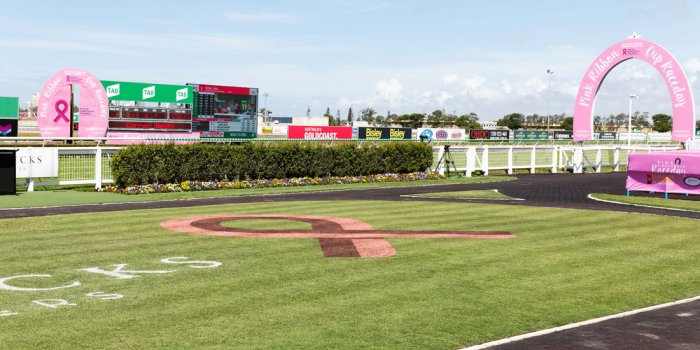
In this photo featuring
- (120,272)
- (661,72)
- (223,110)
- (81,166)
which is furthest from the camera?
(223,110)

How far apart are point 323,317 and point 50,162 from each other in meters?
19.1

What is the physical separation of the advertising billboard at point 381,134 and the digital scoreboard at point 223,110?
3015cm

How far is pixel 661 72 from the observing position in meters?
35.7

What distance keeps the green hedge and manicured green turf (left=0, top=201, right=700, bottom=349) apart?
28.8ft

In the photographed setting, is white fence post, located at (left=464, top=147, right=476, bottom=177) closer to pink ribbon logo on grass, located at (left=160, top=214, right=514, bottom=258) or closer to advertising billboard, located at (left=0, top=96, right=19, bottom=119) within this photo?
pink ribbon logo on grass, located at (left=160, top=214, right=514, bottom=258)

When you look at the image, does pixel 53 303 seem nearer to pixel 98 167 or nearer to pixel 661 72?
pixel 98 167

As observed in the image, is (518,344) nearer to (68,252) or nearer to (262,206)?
(68,252)

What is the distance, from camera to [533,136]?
295 ft

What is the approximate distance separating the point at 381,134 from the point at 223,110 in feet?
115

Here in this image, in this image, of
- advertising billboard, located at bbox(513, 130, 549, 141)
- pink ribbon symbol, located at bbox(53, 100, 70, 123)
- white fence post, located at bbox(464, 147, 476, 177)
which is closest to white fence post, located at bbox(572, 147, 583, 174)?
white fence post, located at bbox(464, 147, 476, 177)

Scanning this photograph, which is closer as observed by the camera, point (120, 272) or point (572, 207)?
point (120, 272)

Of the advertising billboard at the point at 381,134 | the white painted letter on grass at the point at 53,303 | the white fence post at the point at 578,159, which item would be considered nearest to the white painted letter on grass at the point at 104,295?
the white painted letter on grass at the point at 53,303

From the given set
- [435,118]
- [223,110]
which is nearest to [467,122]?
[435,118]

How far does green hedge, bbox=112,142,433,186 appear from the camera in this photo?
83.1 ft
